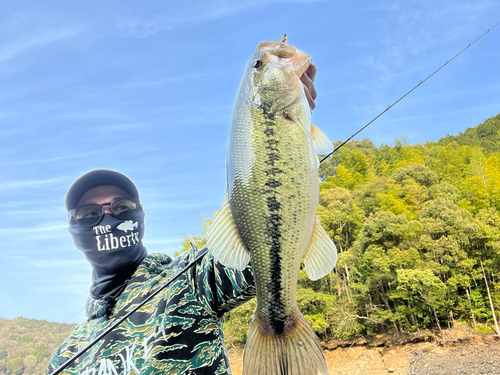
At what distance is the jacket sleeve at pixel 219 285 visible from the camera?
206 centimetres

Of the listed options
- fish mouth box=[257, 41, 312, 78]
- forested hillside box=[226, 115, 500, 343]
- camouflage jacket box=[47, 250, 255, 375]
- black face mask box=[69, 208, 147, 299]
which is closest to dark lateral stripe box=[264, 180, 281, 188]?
fish mouth box=[257, 41, 312, 78]

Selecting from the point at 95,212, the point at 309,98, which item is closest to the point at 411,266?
the point at 95,212

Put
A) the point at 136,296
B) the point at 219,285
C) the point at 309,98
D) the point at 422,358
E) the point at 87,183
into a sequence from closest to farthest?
the point at 309,98 < the point at 219,285 < the point at 136,296 < the point at 87,183 < the point at 422,358

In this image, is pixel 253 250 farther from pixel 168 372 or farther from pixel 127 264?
pixel 127 264

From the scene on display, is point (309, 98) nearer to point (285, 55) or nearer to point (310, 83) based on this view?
point (310, 83)

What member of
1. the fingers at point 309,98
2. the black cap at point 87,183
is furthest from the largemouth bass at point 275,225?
the black cap at point 87,183

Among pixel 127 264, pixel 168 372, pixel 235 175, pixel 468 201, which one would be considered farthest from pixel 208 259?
pixel 468 201

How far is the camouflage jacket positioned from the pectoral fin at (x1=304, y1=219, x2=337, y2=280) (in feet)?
1.94

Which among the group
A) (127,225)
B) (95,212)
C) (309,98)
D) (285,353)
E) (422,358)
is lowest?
(422,358)

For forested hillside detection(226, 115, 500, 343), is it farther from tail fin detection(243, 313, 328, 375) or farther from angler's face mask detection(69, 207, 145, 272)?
tail fin detection(243, 313, 328, 375)

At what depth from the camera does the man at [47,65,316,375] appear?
7.50 ft

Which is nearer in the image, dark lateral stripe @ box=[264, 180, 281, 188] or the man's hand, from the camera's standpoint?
dark lateral stripe @ box=[264, 180, 281, 188]

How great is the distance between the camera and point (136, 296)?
272 centimetres

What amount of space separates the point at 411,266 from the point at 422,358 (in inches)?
296
